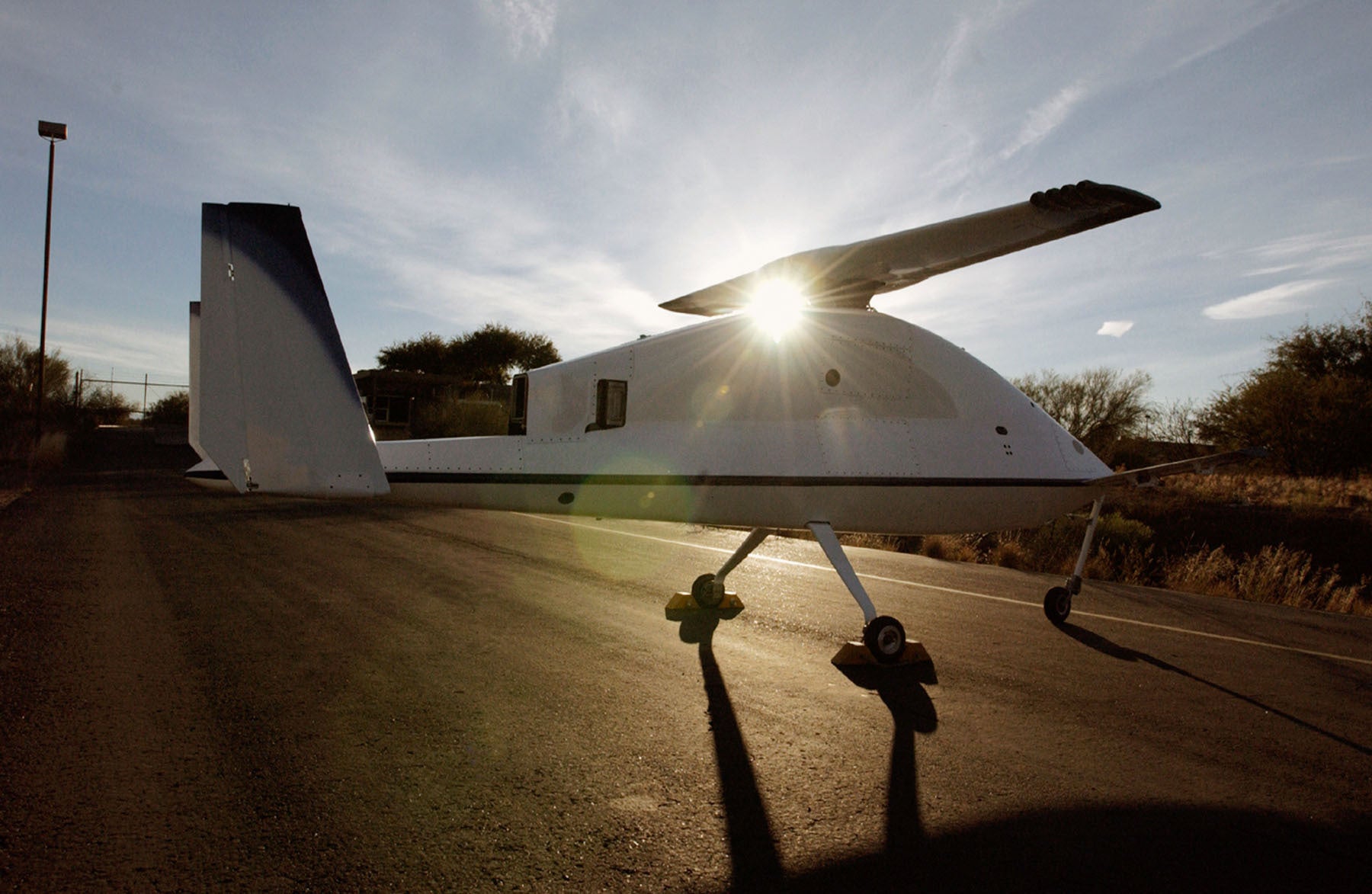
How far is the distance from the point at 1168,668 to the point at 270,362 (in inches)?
280

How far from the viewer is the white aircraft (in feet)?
16.0

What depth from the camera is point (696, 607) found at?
7.23 meters

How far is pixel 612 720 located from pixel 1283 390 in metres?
39.5

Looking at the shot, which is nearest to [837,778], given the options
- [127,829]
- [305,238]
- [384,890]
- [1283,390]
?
[384,890]

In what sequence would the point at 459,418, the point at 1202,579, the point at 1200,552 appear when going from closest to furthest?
the point at 1202,579, the point at 1200,552, the point at 459,418

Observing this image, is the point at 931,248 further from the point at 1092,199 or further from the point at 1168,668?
the point at 1168,668

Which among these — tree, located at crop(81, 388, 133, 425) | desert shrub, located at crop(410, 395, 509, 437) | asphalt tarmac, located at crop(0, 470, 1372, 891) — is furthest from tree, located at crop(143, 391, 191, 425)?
asphalt tarmac, located at crop(0, 470, 1372, 891)

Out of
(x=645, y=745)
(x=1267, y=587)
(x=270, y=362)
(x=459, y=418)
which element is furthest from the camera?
(x=459, y=418)

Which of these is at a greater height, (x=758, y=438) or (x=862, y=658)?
(x=758, y=438)

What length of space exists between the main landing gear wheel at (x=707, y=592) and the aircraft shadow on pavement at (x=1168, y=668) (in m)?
3.44

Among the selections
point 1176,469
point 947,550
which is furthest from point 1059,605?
point 947,550

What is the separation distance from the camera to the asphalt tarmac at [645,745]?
274 cm

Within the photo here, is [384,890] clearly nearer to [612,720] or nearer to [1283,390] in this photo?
[612,720]

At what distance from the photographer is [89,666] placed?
16.2ft
